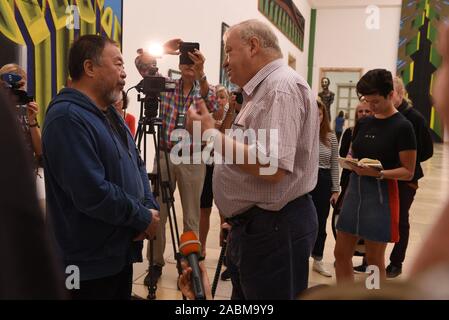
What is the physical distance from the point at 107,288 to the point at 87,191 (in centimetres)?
45

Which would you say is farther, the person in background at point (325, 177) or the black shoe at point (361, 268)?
the black shoe at point (361, 268)

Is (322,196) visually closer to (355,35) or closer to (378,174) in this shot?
(378,174)

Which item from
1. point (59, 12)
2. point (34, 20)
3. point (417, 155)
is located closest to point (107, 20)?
point (59, 12)

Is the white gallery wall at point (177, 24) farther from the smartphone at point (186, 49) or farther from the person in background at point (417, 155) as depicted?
the person in background at point (417, 155)

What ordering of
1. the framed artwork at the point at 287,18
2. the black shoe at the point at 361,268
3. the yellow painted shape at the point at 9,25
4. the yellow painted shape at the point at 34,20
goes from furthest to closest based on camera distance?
the framed artwork at the point at 287,18
the black shoe at the point at 361,268
the yellow painted shape at the point at 34,20
the yellow painted shape at the point at 9,25

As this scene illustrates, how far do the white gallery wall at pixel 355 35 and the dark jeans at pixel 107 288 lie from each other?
718 inches

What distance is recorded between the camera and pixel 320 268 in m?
3.66

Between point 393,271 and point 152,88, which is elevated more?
point 152,88

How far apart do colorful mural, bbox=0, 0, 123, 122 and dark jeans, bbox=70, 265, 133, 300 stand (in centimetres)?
207

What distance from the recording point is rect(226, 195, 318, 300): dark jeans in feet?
5.70

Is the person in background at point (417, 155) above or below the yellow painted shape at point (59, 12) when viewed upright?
below

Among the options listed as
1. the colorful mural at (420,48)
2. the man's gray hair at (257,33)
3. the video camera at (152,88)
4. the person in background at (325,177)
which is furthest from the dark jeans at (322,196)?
the colorful mural at (420,48)

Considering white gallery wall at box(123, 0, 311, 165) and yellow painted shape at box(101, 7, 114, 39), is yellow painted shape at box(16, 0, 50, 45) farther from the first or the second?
white gallery wall at box(123, 0, 311, 165)

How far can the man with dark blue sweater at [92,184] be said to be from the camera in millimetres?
1658
